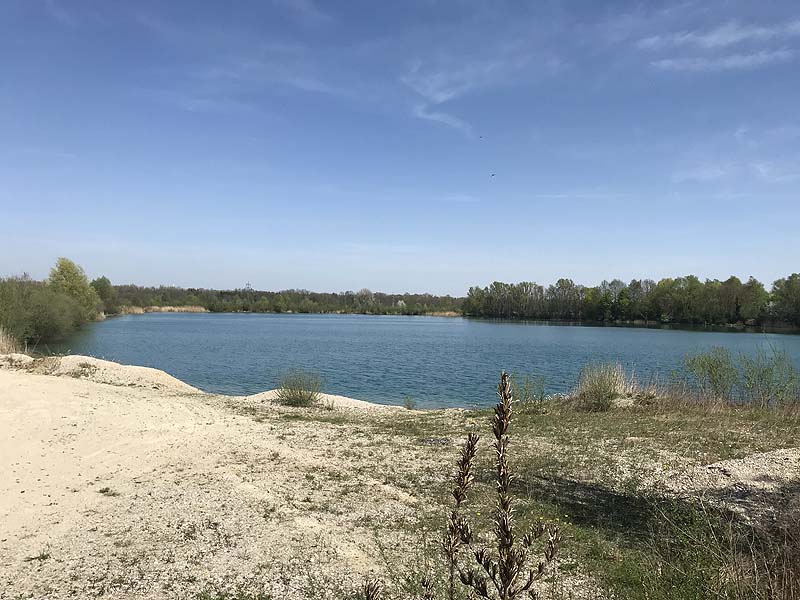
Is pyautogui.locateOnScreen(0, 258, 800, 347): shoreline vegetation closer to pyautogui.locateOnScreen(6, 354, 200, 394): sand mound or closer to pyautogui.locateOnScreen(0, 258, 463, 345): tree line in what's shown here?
pyautogui.locateOnScreen(0, 258, 463, 345): tree line

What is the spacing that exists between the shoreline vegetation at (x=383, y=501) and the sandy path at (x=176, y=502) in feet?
0.11

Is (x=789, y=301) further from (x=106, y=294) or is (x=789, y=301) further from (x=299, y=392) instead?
(x=106, y=294)

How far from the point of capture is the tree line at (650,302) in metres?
79.7

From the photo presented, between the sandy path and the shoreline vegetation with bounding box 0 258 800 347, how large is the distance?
2396 cm

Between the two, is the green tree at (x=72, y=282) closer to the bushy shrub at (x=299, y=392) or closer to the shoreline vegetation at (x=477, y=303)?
the shoreline vegetation at (x=477, y=303)

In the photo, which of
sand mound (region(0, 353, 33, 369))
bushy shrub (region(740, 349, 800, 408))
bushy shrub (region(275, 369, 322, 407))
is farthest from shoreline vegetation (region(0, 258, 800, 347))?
bushy shrub (region(740, 349, 800, 408))

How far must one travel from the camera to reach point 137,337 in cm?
5512

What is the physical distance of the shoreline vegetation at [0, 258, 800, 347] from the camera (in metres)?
44.1

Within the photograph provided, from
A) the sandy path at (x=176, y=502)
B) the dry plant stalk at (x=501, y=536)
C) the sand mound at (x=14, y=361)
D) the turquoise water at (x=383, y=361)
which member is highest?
the dry plant stalk at (x=501, y=536)

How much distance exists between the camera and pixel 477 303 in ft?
449

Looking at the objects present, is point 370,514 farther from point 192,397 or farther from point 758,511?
point 192,397

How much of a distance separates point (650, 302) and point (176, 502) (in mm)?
99367

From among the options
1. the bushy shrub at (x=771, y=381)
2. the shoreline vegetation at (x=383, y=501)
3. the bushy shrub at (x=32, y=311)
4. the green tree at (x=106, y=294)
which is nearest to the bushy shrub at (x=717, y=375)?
the bushy shrub at (x=771, y=381)

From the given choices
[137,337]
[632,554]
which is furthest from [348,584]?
[137,337]
